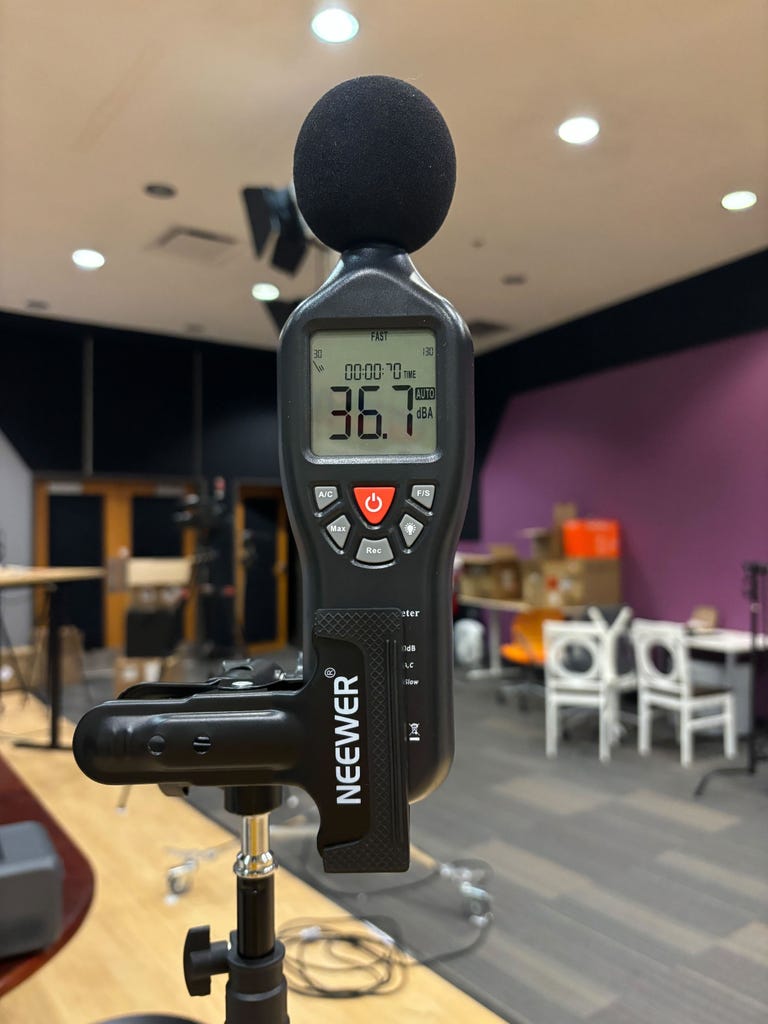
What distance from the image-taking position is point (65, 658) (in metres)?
5.98

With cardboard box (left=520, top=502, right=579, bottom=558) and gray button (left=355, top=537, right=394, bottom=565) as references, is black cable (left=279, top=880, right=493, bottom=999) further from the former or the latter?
cardboard box (left=520, top=502, right=579, bottom=558)

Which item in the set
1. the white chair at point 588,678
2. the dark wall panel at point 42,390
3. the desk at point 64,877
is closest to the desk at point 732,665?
the white chair at point 588,678

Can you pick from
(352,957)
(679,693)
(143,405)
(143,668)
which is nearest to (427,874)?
(352,957)

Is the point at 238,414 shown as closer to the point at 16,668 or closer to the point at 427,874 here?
the point at 16,668

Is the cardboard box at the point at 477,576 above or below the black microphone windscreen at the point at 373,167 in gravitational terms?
below

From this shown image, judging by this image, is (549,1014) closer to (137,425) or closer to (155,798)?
(155,798)

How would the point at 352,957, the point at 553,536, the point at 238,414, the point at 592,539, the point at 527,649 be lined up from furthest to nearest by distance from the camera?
the point at 238,414 < the point at 553,536 < the point at 592,539 < the point at 527,649 < the point at 352,957

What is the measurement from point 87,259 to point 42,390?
195 cm

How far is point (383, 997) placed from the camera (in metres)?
2.02

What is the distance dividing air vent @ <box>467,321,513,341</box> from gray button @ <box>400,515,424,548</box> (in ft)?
21.4

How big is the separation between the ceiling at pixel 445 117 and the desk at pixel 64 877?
5.12ft

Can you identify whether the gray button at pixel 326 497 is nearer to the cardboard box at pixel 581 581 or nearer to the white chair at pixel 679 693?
the white chair at pixel 679 693

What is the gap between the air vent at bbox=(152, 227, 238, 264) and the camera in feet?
15.7

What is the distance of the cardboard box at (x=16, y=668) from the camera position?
5.73 meters
